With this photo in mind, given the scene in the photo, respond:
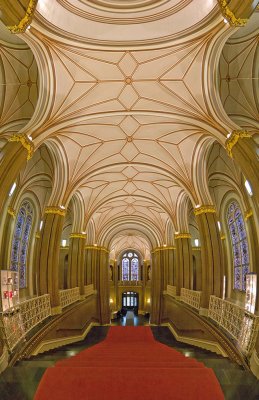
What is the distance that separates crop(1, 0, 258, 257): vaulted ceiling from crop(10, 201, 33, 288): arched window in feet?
9.94

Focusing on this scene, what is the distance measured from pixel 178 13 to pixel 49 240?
446 inches

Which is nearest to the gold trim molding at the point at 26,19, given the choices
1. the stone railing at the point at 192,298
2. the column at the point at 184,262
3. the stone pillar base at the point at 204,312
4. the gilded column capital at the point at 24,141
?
the gilded column capital at the point at 24,141

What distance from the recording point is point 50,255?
49.4 feet

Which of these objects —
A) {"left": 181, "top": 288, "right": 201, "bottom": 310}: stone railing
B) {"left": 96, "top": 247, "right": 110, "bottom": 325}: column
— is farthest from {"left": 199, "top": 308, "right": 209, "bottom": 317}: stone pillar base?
{"left": 96, "top": 247, "right": 110, "bottom": 325}: column

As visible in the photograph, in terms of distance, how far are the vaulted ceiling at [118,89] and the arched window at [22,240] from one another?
9.94ft

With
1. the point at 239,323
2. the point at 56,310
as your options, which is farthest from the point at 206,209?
the point at 56,310

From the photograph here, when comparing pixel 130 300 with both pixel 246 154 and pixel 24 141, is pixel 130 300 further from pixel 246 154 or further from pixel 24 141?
pixel 246 154

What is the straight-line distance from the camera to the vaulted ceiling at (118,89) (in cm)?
898

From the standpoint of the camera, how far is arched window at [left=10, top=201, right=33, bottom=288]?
761 inches

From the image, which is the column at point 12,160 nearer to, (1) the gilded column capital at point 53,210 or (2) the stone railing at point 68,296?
(1) the gilded column capital at point 53,210

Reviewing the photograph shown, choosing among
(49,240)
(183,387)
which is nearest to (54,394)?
(183,387)

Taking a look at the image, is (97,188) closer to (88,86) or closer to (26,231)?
(26,231)

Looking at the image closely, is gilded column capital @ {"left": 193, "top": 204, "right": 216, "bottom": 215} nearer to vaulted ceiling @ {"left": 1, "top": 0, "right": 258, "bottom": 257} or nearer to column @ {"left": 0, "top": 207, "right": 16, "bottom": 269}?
vaulted ceiling @ {"left": 1, "top": 0, "right": 258, "bottom": 257}

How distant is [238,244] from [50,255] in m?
11.4
